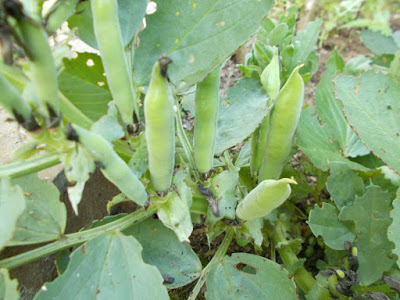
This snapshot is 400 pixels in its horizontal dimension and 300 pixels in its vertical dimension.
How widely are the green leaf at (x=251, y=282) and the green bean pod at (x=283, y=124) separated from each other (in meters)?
0.29

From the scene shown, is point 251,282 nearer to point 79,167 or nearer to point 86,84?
point 79,167

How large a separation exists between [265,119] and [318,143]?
10.2 inches

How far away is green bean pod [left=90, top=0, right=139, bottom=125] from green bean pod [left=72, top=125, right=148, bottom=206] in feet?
0.58

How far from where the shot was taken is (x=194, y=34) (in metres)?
0.93

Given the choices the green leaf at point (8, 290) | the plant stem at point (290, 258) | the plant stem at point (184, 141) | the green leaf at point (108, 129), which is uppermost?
the green leaf at point (108, 129)

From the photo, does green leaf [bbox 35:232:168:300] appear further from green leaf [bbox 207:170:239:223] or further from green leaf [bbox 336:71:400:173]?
green leaf [bbox 336:71:400:173]

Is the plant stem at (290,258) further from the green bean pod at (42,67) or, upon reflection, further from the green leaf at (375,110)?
the green bean pod at (42,67)

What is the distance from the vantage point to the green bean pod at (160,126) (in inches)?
26.5

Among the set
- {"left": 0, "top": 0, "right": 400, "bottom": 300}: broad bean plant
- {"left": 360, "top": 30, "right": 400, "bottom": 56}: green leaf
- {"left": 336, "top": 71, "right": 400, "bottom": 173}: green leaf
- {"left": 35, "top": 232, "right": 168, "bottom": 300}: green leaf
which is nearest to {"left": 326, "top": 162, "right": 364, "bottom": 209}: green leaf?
{"left": 0, "top": 0, "right": 400, "bottom": 300}: broad bean plant

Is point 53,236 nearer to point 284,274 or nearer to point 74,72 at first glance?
point 74,72

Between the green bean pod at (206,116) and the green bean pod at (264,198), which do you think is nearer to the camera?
the green bean pod at (264,198)

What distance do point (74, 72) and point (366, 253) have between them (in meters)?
1.06

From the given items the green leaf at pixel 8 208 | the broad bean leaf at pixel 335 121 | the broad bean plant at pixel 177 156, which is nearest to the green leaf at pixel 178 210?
the broad bean plant at pixel 177 156

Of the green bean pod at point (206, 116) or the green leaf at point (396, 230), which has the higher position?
the green bean pod at point (206, 116)
